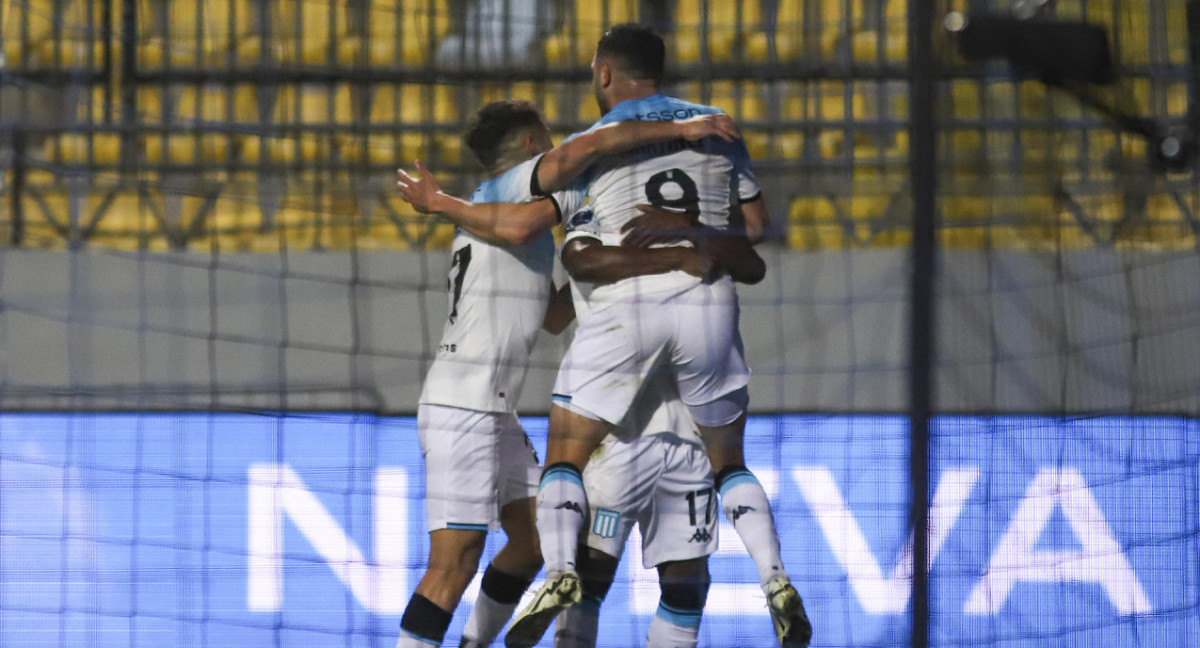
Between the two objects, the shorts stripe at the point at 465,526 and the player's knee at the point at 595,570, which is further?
the shorts stripe at the point at 465,526

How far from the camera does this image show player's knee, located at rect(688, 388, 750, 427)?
1993 mm

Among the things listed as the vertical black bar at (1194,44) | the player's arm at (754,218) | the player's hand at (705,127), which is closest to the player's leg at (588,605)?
the player's arm at (754,218)

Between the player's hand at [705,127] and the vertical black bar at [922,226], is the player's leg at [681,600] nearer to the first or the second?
the vertical black bar at [922,226]

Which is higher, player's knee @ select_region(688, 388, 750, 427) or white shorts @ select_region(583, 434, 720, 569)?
player's knee @ select_region(688, 388, 750, 427)

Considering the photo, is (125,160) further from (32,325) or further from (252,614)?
(252,614)

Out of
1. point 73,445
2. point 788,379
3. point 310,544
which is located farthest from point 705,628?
point 73,445

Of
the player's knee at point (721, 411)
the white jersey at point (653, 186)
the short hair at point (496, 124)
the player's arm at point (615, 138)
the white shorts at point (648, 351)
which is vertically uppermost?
the short hair at point (496, 124)

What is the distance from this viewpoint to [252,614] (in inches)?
97.1

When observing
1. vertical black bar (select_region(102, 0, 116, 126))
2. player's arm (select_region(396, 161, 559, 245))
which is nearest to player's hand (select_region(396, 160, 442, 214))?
player's arm (select_region(396, 161, 559, 245))

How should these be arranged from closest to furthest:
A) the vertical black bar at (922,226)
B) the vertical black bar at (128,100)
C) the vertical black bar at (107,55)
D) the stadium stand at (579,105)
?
the vertical black bar at (922,226) < the stadium stand at (579,105) < the vertical black bar at (107,55) < the vertical black bar at (128,100)

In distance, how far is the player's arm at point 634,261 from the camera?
1.95 m

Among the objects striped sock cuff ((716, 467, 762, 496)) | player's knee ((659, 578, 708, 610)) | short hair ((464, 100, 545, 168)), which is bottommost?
player's knee ((659, 578, 708, 610))

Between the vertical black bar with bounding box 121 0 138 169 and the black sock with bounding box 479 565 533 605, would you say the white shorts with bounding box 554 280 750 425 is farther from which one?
the vertical black bar with bounding box 121 0 138 169

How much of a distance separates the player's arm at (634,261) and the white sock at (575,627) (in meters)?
0.56
